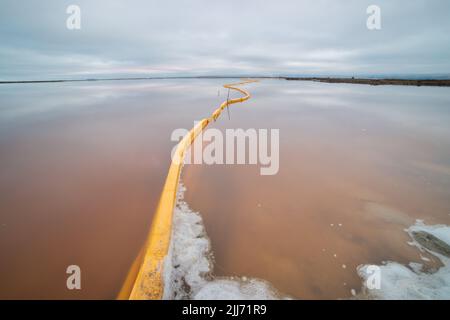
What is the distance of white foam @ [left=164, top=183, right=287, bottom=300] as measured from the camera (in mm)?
1382

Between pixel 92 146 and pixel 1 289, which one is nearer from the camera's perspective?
pixel 1 289

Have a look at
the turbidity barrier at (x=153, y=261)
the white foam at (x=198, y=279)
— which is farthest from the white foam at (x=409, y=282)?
the turbidity barrier at (x=153, y=261)

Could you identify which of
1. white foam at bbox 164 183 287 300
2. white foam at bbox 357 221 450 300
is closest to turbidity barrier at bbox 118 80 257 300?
white foam at bbox 164 183 287 300

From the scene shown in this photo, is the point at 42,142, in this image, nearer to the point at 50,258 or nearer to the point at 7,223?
the point at 7,223

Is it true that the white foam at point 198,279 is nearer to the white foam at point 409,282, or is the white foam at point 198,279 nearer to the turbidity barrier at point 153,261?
the turbidity barrier at point 153,261

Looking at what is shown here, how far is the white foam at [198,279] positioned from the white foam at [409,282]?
0.70m

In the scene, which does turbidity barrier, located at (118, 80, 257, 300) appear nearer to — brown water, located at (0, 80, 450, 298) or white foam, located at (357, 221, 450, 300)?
brown water, located at (0, 80, 450, 298)

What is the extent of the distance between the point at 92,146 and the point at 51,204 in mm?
2324

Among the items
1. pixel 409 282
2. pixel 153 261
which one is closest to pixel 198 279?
pixel 153 261

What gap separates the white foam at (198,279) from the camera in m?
1.38

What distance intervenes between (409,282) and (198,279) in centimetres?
154

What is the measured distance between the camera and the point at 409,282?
1.46 metres
